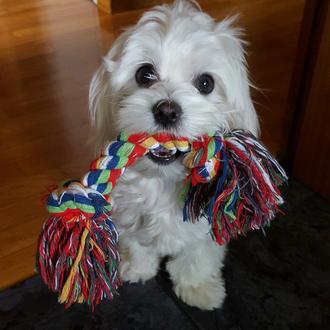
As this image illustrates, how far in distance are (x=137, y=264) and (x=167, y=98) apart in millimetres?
479

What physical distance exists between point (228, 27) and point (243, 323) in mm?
601

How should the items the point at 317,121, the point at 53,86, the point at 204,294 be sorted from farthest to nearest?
the point at 53,86
the point at 317,121
the point at 204,294

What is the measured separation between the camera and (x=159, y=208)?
0.88 meters

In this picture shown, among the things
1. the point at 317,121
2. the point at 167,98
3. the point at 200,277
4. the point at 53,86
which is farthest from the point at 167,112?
the point at 53,86

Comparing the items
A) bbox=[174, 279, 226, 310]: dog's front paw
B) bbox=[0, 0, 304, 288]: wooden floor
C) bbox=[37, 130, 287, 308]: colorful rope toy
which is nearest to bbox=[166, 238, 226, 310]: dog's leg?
bbox=[174, 279, 226, 310]: dog's front paw

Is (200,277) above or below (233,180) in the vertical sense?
below

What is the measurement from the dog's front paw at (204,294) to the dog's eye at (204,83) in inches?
18.1

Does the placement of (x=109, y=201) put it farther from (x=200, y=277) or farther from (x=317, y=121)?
(x=317, y=121)

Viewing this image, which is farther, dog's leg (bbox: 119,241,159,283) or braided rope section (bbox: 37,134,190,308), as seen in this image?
dog's leg (bbox: 119,241,159,283)

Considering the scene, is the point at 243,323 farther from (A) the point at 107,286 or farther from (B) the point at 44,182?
(B) the point at 44,182

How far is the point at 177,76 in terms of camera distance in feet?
2.56

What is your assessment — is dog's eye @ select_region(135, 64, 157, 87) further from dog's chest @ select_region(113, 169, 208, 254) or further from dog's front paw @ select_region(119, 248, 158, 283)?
dog's front paw @ select_region(119, 248, 158, 283)

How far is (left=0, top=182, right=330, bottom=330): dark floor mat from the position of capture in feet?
3.29

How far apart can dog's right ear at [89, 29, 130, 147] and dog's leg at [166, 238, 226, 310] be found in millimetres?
307
